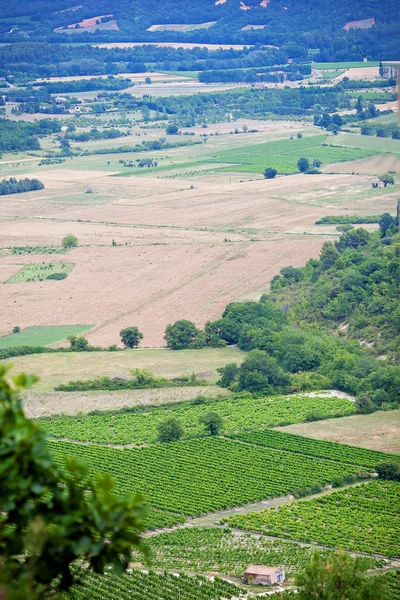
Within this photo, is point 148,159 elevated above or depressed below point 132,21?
below

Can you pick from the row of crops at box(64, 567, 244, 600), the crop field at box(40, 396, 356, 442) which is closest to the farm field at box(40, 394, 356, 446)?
the crop field at box(40, 396, 356, 442)

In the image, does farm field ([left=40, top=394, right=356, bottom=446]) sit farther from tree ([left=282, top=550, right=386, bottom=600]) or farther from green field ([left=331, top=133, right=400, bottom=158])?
green field ([left=331, top=133, right=400, bottom=158])

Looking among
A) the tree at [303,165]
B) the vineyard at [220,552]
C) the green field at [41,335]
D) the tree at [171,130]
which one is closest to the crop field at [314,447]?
the vineyard at [220,552]

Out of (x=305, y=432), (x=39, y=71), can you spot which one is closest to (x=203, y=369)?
(x=305, y=432)

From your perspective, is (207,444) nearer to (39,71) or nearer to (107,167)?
(107,167)

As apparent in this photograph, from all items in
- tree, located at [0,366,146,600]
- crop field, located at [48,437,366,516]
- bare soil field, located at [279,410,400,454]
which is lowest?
bare soil field, located at [279,410,400,454]

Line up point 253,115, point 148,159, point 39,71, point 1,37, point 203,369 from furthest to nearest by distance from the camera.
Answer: point 1,37
point 39,71
point 253,115
point 148,159
point 203,369
